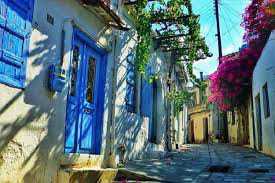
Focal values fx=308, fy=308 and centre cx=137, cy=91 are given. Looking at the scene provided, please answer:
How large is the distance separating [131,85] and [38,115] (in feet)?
13.4

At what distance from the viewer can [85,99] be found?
20.4 feet

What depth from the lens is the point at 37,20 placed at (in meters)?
4.62

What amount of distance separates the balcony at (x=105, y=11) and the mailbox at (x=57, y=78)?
1497 mm

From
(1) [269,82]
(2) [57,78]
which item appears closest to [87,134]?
(2) [57,78]

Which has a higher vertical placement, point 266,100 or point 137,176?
point 266,100

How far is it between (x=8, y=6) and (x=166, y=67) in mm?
8896

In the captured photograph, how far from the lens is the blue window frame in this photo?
3.94 metres

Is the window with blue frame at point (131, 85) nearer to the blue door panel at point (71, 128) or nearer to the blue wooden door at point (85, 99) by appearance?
the blue wooden door at point (85, 99)

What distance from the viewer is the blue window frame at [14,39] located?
394 centimetres

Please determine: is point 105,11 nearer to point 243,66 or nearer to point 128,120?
point 128,120

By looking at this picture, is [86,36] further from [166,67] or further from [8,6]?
[166,67]

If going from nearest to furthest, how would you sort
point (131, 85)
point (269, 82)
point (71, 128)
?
1. point (71, 128)
2. point (131, 85)
3. point (269, 82)

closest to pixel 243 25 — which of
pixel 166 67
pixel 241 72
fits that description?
pixel 241 72

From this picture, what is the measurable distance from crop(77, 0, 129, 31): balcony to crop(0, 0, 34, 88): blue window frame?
1525 mm
